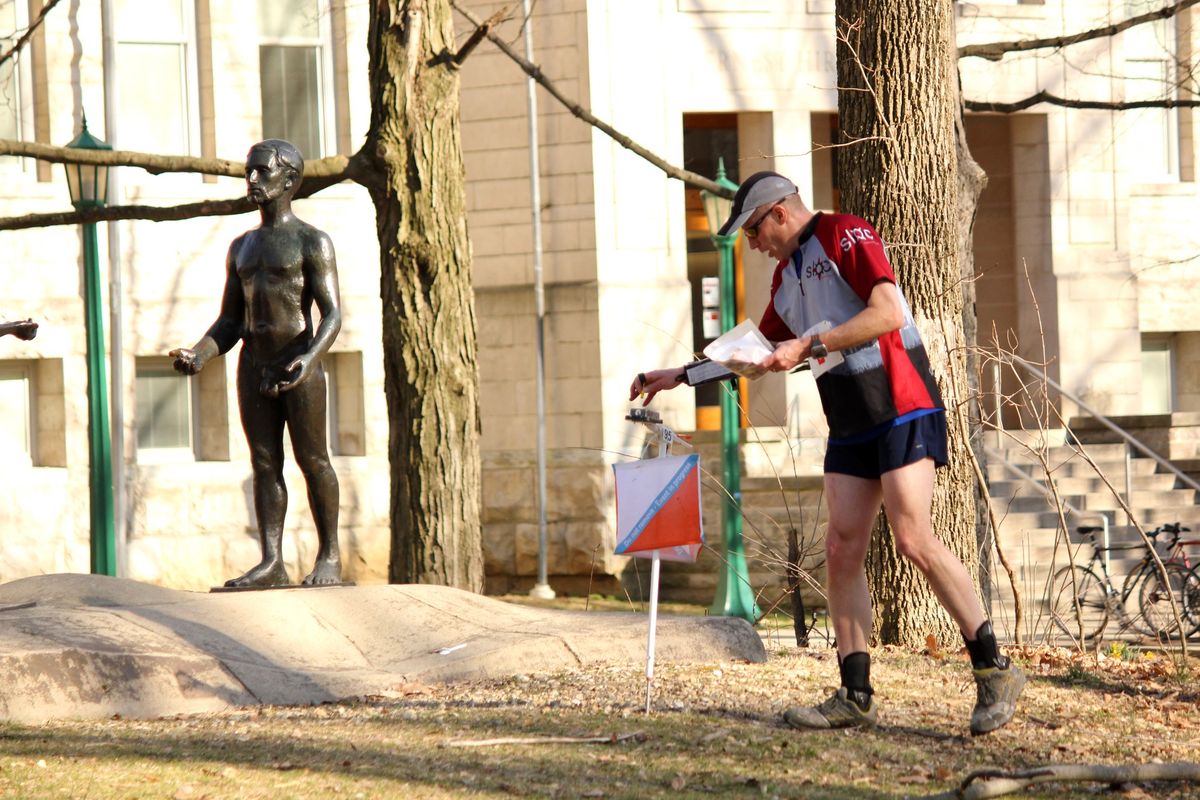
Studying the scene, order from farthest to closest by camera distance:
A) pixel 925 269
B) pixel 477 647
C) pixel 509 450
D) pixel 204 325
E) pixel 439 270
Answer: pixel 509 450, pixel 204 325, pixel 439 270, pixel 925 269, pixel 477 647

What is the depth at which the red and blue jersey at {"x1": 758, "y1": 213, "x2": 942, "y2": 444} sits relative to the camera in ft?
18.0

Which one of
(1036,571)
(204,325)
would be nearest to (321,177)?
(204,325)

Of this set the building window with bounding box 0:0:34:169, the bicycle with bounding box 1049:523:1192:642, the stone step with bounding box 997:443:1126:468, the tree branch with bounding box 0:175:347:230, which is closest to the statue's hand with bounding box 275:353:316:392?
the tree branch with bounding box 0:175:347:230

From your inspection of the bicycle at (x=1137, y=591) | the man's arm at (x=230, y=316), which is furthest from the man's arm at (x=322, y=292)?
the bicycle at (x=1137, y=591)

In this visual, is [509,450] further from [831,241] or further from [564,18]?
[831,241]

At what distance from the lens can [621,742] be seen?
5562 mm

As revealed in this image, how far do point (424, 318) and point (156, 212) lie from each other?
1799 millimetres

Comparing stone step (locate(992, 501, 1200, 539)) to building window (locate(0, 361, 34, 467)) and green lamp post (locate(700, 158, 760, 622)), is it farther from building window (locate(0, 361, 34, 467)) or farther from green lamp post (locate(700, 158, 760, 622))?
building window (locate(0, 361, 34, 467))

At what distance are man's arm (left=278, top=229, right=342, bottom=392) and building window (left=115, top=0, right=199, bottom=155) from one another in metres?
10.1

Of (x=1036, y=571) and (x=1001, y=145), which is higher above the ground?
(x=1001, y=145)

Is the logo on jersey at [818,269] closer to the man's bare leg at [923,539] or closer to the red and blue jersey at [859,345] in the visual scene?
the red and blue jersey at [859,345]

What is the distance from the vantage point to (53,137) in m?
17.5

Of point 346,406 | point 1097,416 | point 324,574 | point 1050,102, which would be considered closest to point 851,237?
point 324,574

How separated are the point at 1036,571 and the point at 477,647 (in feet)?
34.0
